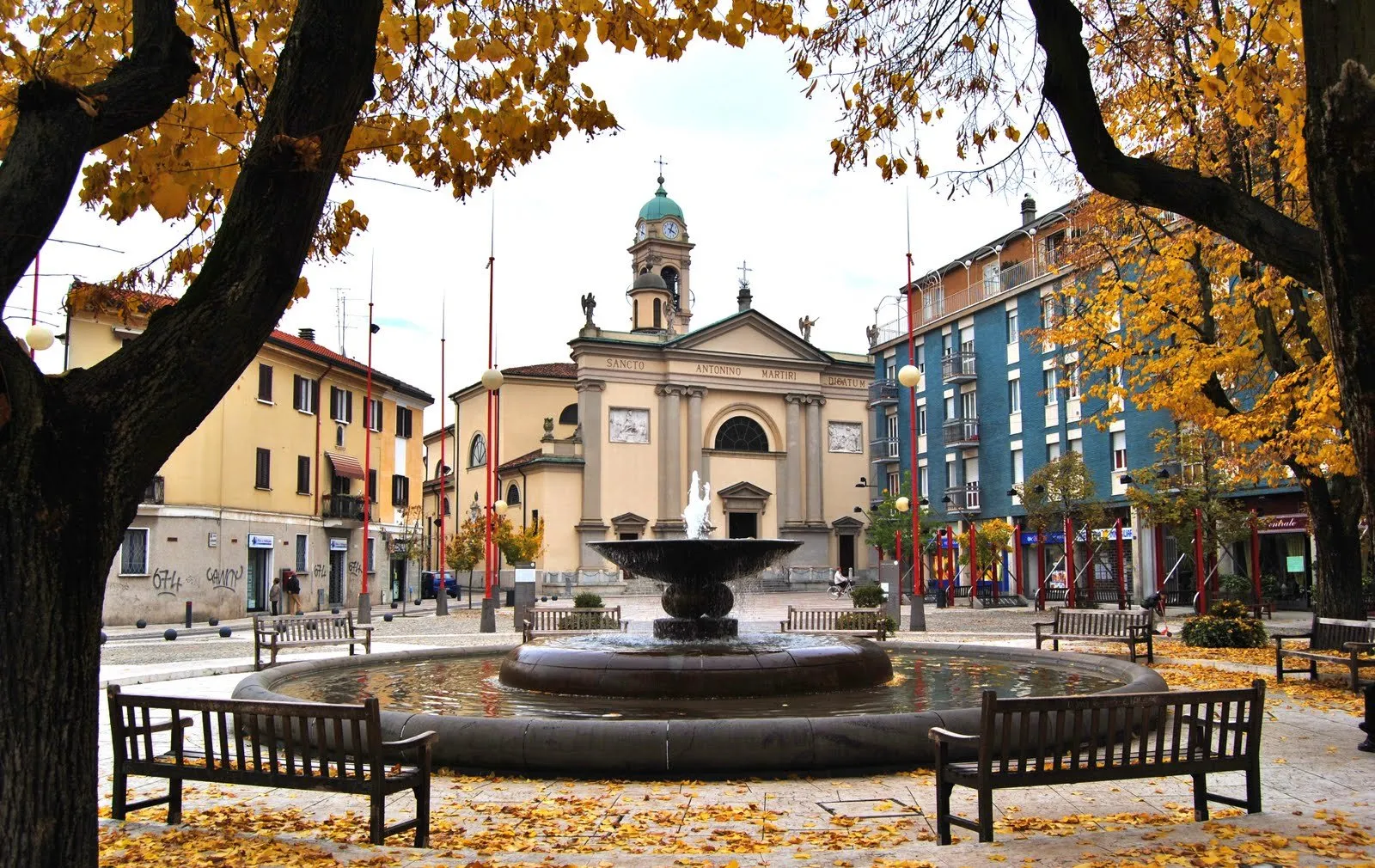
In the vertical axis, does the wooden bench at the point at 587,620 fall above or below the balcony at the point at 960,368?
below

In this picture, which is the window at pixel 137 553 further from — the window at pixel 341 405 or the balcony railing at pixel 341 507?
the window at pixel 341 405

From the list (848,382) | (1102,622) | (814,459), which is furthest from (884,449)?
(1102,622)

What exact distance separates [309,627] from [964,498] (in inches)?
1542

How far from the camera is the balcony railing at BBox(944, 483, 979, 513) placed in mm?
50594

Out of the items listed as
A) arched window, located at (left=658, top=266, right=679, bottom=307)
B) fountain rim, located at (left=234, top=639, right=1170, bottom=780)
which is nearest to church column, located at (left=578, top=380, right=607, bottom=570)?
arched window, located at (left=658, top=266, right=679, bottom=307)

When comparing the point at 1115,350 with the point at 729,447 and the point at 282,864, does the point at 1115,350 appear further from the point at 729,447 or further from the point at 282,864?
the point at 729,447

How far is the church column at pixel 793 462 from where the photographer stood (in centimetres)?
6147

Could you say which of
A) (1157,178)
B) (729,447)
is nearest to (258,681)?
(1157,178)

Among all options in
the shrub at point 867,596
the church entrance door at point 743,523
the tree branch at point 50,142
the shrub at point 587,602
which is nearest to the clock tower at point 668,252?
the church entrance door at point 743,523

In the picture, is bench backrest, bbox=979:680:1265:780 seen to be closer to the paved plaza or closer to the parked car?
the paved plaza

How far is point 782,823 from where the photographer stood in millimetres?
6562

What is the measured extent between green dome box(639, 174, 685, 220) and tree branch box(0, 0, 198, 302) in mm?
67502

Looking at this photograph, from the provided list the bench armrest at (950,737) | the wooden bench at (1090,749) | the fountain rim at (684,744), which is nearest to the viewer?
the wooden bench at (1090,749)

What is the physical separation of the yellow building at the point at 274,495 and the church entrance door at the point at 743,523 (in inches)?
680
